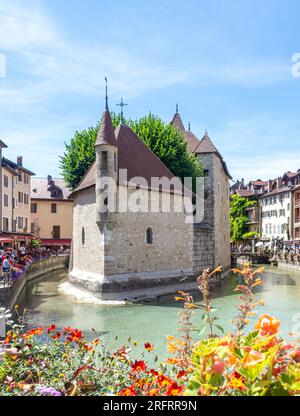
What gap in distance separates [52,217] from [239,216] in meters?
30.7

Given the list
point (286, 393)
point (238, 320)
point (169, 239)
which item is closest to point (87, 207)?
point (169, 239)

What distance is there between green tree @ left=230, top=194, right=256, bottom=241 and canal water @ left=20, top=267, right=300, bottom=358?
136ft

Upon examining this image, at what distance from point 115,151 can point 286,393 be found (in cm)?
1879

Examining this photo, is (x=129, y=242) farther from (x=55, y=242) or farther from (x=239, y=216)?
(x=239, y=216)

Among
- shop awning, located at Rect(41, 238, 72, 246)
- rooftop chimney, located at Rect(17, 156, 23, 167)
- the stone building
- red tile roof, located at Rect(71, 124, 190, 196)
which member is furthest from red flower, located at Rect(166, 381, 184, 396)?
shop awning, located at Rect(41, 238, 72, 246)

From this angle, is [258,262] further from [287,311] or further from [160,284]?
[287,311]

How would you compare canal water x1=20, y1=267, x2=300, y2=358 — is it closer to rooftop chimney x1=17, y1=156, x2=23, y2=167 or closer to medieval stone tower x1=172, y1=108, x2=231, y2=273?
medieval stone tower x1=172, y1=108, x2=231, y2=273

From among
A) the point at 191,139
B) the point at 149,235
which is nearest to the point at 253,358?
the point at 149,235

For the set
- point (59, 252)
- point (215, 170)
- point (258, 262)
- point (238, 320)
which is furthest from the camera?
point (258, 262)

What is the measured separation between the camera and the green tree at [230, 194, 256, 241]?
214 ft

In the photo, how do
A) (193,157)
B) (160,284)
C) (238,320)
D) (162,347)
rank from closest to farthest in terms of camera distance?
1. (238,320)
2. (162,347)
3. (160,284)
4. (193,157)

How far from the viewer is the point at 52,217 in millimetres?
50375

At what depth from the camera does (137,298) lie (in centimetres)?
1934

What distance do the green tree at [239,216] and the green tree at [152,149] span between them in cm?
3811
